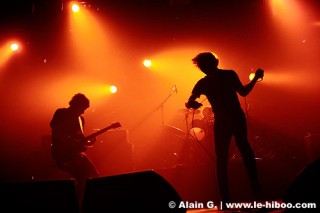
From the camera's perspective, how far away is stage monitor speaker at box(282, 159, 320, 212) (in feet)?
6.00

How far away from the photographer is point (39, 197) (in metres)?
2.13

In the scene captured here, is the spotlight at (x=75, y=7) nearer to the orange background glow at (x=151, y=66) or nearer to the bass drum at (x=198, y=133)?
the orange background glow at (x=151, y=66)

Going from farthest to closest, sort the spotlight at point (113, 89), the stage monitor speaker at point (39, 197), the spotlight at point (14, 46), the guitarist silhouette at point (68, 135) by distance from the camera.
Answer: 1. the spotlight at point (113, 89)
2. the spotlight at point (14, 46)
3. the guitarist silhouette at point (68, 135)
4. the stage monitor speaker at point (39, 197)

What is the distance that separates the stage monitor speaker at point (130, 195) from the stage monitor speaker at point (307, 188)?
2.31 feet

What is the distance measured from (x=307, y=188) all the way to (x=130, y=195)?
3.53ft

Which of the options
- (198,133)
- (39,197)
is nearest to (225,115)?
(39,197)

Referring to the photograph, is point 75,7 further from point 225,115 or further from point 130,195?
point 130,195

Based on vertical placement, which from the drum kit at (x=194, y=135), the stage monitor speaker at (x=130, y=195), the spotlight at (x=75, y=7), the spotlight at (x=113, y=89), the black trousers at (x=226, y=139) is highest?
the spotlight at (x=75, y=7)

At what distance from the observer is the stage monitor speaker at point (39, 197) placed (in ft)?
6.86

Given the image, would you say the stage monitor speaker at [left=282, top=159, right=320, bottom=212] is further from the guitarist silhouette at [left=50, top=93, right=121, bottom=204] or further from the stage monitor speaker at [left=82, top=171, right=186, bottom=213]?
the guitarist silhouette at [left=50, top=93, right=121, bottom=204]

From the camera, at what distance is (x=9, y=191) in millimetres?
2107

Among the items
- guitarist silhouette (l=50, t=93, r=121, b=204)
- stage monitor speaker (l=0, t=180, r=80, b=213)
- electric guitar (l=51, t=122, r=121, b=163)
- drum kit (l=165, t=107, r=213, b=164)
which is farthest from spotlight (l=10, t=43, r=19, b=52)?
stage monitor speaker (l=0, t=180, r=80, b=213)

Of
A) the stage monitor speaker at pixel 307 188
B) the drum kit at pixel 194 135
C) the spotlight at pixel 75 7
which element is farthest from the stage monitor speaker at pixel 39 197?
the spotlight at pixel 75 7

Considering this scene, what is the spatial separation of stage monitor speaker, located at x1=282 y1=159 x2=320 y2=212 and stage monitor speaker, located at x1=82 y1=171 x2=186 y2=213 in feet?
2.31
